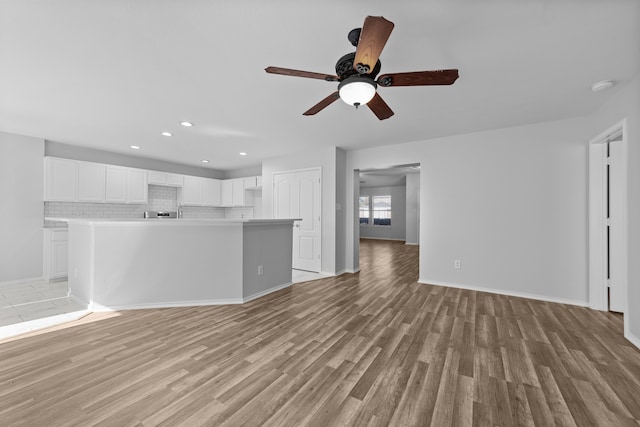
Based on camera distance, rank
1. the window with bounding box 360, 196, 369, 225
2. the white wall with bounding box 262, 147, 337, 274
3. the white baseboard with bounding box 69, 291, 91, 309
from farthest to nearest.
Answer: the window with bounding box 360, 196, 369, 225
the white wall with bounding box 262, 147, 337, 274
the white baseboard with bounding box 69, 291, 91, 309

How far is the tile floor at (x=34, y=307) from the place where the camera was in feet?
8.63

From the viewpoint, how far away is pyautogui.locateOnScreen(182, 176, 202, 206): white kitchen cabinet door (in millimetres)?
6596

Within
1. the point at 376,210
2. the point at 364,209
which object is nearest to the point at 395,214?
the point at 376,210

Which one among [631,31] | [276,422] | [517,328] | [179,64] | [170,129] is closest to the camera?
[276,422]

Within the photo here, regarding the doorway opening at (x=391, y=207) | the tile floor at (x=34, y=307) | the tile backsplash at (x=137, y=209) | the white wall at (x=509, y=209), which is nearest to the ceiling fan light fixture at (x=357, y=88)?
the white wall at (x=509, y=209)

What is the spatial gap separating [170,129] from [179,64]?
2142mm

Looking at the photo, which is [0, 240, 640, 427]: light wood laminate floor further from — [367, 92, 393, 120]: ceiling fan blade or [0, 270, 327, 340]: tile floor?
[367, 92, 393, 120]: ceiling fan blade

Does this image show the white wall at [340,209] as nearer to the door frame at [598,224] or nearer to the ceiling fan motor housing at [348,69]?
the ceiling fan motor housing at [348,69]

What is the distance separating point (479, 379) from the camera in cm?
181

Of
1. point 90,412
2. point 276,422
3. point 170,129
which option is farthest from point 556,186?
point 170,129

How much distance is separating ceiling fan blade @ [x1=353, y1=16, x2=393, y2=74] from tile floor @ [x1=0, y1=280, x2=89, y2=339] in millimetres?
3938

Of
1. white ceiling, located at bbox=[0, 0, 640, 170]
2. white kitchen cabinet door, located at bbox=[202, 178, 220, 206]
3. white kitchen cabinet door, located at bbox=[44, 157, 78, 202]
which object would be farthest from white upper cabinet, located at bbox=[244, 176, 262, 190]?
white kitchen cabinet door, located at bbox=[44, 157, 78, 202]

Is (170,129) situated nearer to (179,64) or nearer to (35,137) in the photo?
(179,64)

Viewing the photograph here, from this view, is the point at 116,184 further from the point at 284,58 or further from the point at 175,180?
the point at 284,58
